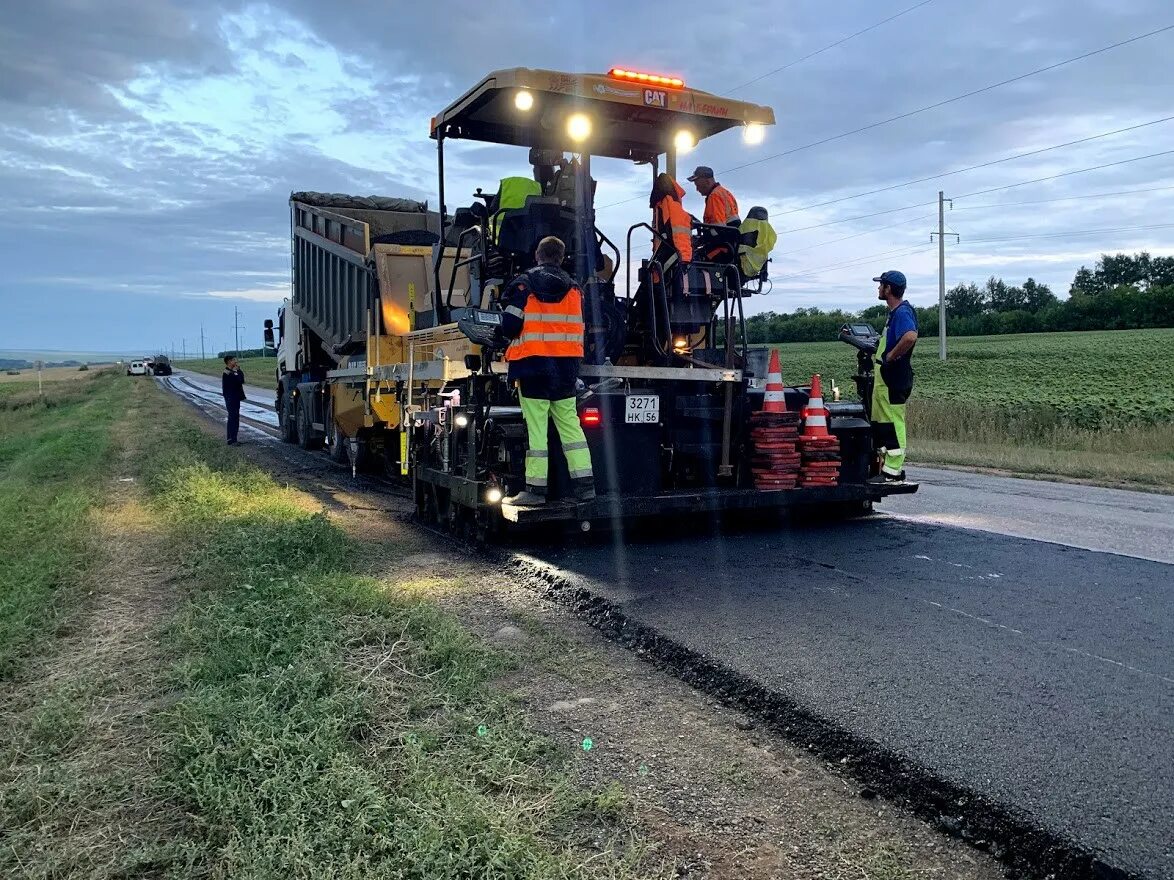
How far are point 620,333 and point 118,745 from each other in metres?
4.62

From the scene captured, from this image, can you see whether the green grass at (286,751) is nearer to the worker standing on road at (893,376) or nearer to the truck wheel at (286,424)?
the worker standing on road at (893,376)

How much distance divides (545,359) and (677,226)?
1.69 metres

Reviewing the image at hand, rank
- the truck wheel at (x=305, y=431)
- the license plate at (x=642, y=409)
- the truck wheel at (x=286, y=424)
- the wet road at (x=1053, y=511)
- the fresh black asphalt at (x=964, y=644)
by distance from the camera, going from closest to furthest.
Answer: the fresh black asphalt at (x=964, y=644), the wet road at (x=1053, y=511), the license plate at (x=642, y=409), the truck wheel at (x=305, y=431), the truck wheel at (x=286, y=424)

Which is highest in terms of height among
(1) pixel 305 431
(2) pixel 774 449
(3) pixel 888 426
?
(3) pixel 888 426

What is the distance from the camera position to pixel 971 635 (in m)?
4.27

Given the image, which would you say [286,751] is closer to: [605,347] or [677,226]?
[605,347]

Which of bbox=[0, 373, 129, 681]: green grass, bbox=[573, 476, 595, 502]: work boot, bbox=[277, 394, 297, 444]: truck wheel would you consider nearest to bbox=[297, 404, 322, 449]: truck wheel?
bbox=[277, 394, 297, 444]: truck wheel

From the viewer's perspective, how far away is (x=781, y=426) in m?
7.04

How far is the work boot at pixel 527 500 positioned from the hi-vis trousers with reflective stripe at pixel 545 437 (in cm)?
3

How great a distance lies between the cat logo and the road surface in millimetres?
3177

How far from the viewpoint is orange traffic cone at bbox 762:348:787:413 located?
719 cm

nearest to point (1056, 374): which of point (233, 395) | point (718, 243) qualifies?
point (233, 395)

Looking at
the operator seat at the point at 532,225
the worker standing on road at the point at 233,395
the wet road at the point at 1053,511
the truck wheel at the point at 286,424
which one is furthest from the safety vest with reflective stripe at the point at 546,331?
the worker standing on road at the point at 233,395

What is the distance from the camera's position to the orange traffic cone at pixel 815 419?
23.7 feet
